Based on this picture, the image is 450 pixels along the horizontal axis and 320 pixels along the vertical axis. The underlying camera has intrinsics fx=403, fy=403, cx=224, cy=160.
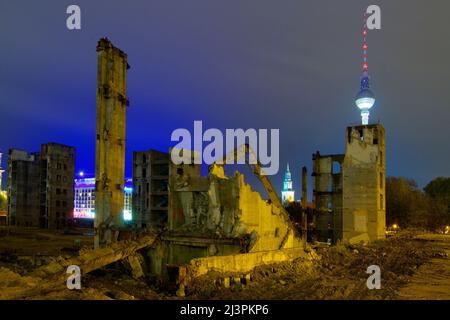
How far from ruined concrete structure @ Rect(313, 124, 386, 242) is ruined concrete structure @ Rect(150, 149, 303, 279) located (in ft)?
49.3

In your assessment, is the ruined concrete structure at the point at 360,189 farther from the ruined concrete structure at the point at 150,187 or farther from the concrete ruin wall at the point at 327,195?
the ruined concrete structure at the point at 150,187

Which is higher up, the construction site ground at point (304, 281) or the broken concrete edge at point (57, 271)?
the broken concrete edge at point (57, 271)

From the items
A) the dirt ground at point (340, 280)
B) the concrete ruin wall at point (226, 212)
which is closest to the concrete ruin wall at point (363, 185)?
the dirt ground at point (340, 280)

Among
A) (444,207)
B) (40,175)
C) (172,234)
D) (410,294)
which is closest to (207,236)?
(172,234)

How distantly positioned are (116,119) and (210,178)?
25.3 feet

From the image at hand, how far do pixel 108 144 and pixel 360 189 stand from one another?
2250 cm

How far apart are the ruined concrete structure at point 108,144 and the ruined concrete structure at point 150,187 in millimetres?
10946

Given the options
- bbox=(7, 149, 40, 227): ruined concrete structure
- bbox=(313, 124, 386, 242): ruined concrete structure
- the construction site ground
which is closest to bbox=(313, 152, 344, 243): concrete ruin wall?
bbox=(313, 124, 386, 242): ruined concrete structure

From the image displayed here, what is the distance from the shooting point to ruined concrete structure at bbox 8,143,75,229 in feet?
188

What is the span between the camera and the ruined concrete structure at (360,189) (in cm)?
3525

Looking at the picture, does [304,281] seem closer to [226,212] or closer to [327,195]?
[226,212]

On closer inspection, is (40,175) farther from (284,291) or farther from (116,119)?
(284,291)

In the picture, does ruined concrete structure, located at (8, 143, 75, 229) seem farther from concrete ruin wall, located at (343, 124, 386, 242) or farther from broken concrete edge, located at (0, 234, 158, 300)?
broken concrete edge, located at (0, 234, 158, 300)

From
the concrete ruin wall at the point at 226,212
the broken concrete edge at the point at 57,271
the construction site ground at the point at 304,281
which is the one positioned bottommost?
the construction site ground at the point at 304,281
